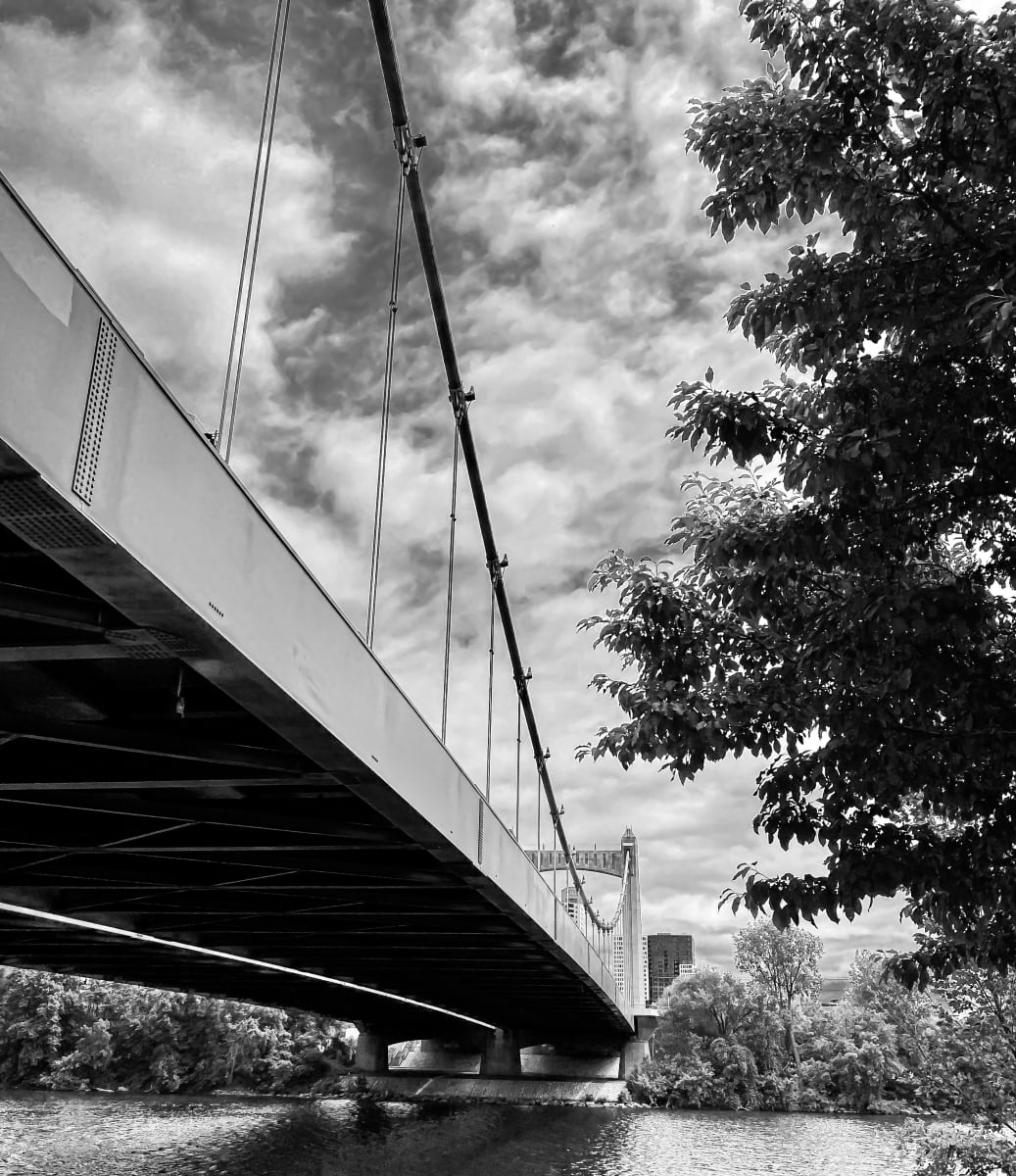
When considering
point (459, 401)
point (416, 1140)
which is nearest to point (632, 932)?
point (416, 1140)

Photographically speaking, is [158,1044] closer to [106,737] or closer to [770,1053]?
[770,1053]

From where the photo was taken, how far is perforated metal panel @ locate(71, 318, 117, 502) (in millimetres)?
3611

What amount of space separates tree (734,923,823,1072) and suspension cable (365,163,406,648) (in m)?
53.9

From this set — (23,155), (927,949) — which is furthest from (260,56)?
(927,949)

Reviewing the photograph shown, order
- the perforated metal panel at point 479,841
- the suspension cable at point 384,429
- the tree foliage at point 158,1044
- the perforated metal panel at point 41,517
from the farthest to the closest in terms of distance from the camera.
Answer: the tree foliage at point 158,1044 → the perforated metal panel at point 479,841 → the suspension cable at point 384,429 → the perforated metal panel at point 41,517

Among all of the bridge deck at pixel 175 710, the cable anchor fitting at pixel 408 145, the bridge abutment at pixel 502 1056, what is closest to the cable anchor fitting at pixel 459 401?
the cable anchor fitting at pixel 408 145

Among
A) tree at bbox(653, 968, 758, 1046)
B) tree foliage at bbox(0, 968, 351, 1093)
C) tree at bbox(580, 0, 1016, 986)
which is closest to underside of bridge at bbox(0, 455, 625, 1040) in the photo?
tree at bbox(580, 0, 1016, 986)

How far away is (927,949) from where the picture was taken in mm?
7363

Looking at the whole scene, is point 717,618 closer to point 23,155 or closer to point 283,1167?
point 23,155

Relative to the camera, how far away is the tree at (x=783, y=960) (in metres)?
59.3

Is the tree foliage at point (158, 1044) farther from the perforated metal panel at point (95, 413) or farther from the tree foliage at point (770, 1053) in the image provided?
the perforated metal panel at point (95, 413)

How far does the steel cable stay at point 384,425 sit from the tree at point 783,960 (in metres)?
53.9

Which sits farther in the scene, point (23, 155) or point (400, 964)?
point (400, 964)

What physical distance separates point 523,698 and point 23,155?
22834 millimetres
